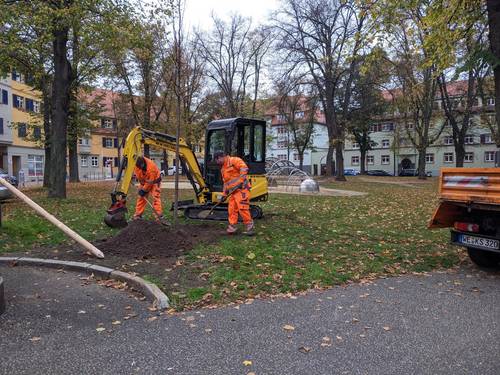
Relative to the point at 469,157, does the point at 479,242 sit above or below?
below

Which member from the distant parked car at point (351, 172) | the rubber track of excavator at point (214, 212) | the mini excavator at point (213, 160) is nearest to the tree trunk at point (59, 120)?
the mini excavator at point (213, 160)

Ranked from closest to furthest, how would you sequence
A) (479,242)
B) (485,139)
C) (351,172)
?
(479,242) < (485,139) < (351,172)

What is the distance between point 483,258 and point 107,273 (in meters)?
5.84

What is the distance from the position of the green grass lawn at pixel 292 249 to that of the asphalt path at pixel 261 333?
555 mm

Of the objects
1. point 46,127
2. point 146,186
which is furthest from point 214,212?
point 46,127


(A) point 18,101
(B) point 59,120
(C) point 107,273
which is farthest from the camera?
(A) point 18,101

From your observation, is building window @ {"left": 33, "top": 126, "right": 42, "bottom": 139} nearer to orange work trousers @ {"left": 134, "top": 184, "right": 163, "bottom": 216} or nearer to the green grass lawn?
A: the green grass lawn

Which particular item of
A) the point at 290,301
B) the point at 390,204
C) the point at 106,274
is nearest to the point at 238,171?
the point at 106,274

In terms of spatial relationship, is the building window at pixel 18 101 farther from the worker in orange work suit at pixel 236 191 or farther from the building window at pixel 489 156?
the building window at pixel 489 156

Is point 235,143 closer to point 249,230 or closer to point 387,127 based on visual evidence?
point 249,230

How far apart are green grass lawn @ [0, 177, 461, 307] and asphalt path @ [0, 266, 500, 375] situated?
0.55 m

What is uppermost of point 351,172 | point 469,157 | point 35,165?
point 469,157

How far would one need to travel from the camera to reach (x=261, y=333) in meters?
4.32

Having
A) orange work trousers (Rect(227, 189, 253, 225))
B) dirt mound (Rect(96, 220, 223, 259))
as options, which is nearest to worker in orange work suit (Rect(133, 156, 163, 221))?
dirt mound (Rect(96, 220, 223, 259))
